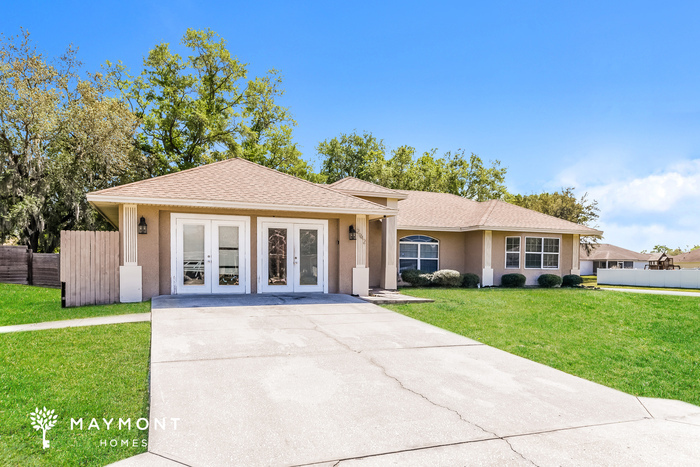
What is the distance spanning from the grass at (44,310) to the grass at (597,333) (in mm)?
6499

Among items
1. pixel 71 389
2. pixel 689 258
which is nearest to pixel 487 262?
pixel 71 389

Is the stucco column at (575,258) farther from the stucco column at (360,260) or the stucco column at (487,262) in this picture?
the stucco column at (360,260)

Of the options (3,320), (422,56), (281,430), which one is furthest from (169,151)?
(281,430)

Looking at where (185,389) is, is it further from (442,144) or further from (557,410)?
(442,144)

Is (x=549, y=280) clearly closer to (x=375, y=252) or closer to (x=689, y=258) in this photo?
(x=375, y=252)

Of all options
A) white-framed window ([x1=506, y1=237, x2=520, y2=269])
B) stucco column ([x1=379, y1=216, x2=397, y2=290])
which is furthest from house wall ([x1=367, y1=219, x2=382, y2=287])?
white-framed window ([x1=506, y1=237, x2=520, y2=269])

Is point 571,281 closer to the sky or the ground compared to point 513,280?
closer to the ground

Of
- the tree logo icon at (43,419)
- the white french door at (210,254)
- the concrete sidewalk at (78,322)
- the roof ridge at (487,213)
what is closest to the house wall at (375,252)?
the roof ridge at (487,213)

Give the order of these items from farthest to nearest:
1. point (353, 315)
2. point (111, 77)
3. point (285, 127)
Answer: point (285, 127), point (111, 77), point (353, 315)

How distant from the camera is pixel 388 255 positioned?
15.8m

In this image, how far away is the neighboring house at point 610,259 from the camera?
43.5m

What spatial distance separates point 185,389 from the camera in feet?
13.5

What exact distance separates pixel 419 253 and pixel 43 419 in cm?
1652

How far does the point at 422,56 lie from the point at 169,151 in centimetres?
1685
